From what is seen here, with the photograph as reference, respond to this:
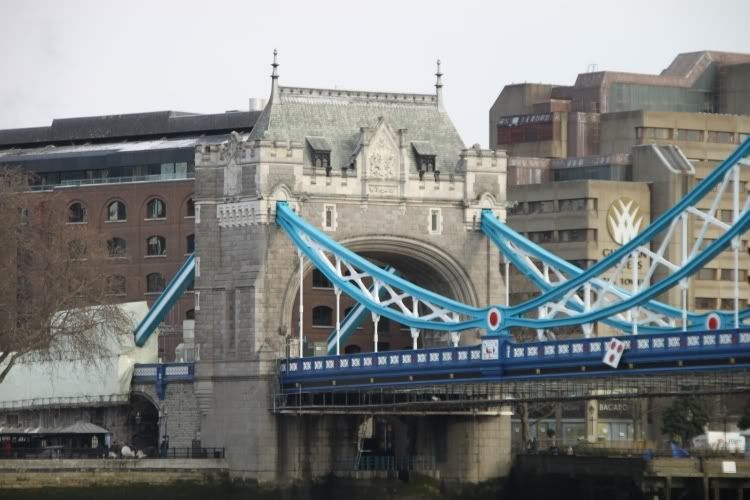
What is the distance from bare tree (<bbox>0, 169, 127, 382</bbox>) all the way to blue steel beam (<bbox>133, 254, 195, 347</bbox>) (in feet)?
6.66

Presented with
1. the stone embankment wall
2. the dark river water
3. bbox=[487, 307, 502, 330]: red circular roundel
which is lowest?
the dark river water

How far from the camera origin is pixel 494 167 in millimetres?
128875

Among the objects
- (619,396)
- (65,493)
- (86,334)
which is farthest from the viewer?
(86,334)

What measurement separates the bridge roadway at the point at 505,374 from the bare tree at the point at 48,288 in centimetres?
1304

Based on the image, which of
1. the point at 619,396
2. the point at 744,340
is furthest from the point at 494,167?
the point at 744,340

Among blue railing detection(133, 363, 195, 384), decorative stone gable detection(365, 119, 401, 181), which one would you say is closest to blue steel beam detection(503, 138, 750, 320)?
decorative stone gable detection(365, 119, 401, 181)

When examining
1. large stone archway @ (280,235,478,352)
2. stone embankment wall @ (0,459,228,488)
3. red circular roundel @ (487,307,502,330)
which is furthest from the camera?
large stone archway @ (280,235,478,352)

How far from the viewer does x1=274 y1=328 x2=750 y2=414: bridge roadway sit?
9831cm

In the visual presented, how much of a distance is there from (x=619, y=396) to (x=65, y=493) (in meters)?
26.2

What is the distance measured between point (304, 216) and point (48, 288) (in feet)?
56.0

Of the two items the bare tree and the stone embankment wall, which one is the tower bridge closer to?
the stone embankment wall

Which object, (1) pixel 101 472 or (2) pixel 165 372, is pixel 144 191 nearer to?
(2) pixel 165 372

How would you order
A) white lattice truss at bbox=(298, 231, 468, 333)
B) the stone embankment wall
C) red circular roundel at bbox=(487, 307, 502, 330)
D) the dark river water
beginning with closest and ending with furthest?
red circular roundel at bbox=(487, 307, 502, 330) < the stone embankment wall < the dark river water < white lattice truss at bbox=(298, 231, 468, 333)

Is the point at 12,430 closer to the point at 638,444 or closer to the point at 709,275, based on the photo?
the point at 638,444
